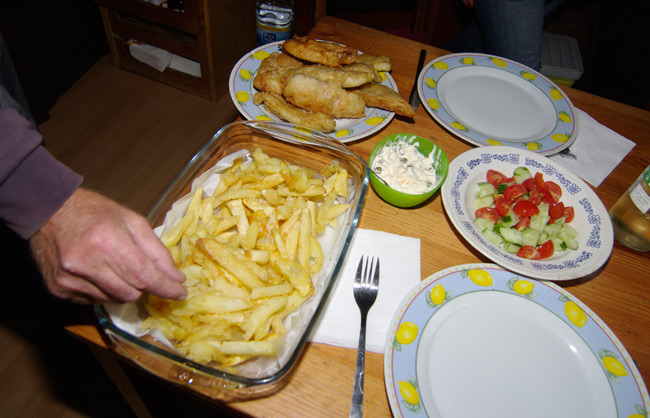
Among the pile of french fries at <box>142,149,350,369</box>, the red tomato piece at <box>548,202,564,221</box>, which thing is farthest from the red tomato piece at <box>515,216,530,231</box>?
the pile of french fries at <box>142,149,350,369</box>

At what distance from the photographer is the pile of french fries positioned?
3.78ft

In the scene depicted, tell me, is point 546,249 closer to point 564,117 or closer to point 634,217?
point 634,217

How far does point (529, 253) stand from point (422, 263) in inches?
15.5

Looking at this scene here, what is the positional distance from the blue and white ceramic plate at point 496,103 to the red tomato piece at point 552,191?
0.74ft

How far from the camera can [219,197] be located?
4.79 ft

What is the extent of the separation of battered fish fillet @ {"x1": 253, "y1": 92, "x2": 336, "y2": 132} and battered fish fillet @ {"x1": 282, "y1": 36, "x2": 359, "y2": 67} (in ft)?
0.93

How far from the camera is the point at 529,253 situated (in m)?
1.55

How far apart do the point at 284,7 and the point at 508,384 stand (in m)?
3.56

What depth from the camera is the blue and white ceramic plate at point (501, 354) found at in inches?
48.6

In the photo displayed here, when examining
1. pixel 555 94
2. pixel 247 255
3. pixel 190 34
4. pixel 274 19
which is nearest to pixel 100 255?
pixel 247 255

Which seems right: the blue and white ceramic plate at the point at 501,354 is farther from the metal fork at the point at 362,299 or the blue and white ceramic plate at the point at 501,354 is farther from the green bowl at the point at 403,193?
the green bowl at the point at 403,193

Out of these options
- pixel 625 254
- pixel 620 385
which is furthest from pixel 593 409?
pixel 625 254

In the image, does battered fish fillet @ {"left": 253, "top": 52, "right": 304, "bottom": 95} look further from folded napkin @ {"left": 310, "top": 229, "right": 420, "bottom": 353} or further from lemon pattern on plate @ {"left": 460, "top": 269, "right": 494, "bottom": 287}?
lemon pattern on plate @ {"left": 460, "top": 269, "right": 494, "bottom": 287}

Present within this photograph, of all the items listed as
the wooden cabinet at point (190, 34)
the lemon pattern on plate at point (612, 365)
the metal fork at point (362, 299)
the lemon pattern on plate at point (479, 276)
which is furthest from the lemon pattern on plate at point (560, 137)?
the wooden cabinet at point (190, 34)
